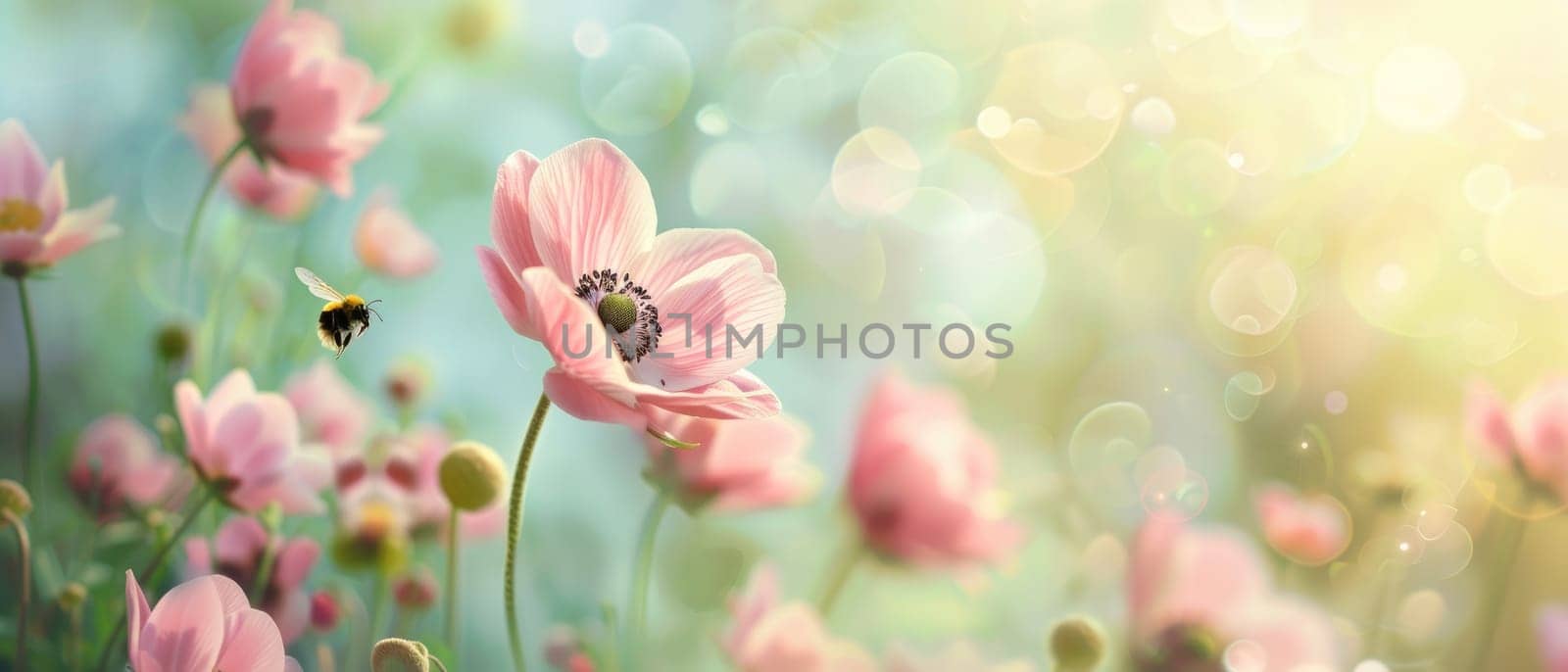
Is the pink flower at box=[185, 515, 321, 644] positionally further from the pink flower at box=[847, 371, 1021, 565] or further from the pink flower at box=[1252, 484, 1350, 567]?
the pink flower at box=[1252, 484, 1350, 567]

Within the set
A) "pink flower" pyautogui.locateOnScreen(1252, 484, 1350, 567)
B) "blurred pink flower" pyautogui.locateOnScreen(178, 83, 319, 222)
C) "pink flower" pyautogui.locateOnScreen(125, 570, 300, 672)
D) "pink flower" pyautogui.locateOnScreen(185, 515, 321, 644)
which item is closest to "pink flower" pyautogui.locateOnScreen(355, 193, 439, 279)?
"blurred pink flower" pyautogui.locateOnScreen(178, 83, 319, 222)

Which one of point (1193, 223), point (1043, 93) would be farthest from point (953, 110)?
point (1193, 223)

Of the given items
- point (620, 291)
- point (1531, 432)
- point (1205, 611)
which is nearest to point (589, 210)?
point (620, 291)

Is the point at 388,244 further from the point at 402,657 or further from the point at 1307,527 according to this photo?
the point at 1307,527

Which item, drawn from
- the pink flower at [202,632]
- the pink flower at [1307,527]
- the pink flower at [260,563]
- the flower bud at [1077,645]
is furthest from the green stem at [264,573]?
the pink flower at [1307,527]

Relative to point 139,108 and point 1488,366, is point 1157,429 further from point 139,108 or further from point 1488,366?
point 139,108
